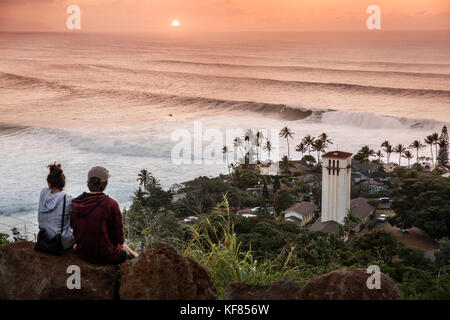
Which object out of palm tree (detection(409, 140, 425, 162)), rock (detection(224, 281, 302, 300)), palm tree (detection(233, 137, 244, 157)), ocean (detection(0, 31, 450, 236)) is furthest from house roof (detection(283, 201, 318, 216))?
rock (detection(224, 281, 302, 300))

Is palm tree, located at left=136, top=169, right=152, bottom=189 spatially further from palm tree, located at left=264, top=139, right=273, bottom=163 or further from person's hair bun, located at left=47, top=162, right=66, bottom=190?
person's hair bun, located at left=47, top=162, right=66, bottom=190

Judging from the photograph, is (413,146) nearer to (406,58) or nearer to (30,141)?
(30,141)

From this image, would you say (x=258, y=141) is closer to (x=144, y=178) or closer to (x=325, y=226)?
(x=325, y=226)

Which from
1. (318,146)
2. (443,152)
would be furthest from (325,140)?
(443,152)

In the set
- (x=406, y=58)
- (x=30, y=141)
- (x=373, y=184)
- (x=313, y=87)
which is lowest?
(x=373, y=184)

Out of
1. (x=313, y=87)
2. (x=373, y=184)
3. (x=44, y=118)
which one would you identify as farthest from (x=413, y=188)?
(x=313, y=87)

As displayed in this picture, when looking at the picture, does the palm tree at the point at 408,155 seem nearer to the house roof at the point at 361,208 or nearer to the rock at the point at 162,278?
the house roof at the point at 361,208

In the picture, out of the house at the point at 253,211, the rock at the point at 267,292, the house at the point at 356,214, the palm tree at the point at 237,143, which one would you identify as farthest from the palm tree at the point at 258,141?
the rock at the point at 267,292
